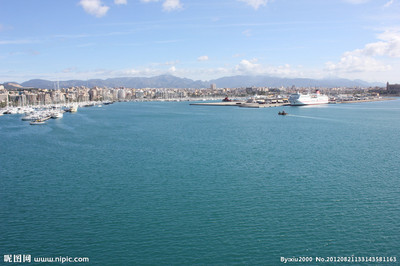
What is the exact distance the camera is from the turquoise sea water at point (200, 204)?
604cm

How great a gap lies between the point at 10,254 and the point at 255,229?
4.64 metres

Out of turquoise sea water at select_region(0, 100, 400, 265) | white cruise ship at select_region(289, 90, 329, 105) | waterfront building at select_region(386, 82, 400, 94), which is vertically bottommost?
turquoise sea water at select_region(0, 100, 400, 265)

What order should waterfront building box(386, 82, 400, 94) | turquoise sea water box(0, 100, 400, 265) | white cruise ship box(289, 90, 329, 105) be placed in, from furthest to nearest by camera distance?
waterfront building box(386, 82, 400, 94)
white cruise ship box(289, 90, 329, 105)
turquoise sea water box(0, 100, 400, 265)

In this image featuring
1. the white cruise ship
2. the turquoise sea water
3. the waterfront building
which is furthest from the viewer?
the waterfront building

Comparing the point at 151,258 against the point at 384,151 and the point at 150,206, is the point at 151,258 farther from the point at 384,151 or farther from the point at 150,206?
the point at 384,151

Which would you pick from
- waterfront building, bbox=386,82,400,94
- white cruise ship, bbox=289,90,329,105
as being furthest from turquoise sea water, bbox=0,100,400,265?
waterfront building, bbox=386,82,400,94

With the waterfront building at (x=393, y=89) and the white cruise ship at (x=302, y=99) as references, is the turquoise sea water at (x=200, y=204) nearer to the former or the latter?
the white cruise ship at (x=302, y=99)

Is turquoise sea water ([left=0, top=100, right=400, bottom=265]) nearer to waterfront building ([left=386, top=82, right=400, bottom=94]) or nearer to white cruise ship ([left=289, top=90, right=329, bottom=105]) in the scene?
white cruise ship ([left=289, top=90, right=329, bottom=105])

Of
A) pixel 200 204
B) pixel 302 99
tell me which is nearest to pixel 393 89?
pixel 302 99

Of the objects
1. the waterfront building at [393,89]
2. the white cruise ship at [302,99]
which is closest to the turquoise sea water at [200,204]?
the white cruise ship at [302,99]

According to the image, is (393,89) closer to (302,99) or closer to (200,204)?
(302,99)

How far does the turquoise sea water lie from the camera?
6.04m

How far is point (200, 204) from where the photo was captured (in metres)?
8.20

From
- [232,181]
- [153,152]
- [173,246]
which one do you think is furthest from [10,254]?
[153,152]
